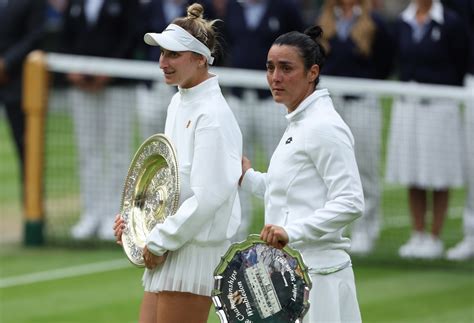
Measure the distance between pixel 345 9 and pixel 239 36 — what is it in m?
1.03

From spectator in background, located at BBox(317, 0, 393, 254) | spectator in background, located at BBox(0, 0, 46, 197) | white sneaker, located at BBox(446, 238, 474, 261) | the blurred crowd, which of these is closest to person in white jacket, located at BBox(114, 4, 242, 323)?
the blurred crowd

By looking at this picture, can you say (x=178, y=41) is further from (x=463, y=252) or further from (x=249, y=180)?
(x=463, y=252)

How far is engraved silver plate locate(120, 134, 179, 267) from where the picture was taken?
5750 millimetres

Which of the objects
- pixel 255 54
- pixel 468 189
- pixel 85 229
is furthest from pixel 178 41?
pixel 85 229

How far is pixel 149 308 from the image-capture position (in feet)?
19.2

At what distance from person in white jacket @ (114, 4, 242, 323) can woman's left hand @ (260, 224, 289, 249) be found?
52cm

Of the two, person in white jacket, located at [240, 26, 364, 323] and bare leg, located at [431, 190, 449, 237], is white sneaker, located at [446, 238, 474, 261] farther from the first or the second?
person in white jacket, located at [240, 26, 364, 323]

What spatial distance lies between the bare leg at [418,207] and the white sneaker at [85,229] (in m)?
2.90

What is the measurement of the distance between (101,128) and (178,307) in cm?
664

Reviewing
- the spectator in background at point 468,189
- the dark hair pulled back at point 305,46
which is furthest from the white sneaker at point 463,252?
the dark hair pulled back at point 305,46

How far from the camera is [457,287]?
10250 mm

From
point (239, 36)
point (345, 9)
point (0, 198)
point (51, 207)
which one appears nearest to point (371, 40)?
point (345, 9)

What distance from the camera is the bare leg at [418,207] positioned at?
11.2 m

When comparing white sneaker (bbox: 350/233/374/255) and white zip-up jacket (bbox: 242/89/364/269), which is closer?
white zip-up jacket (bbox: 242/89/364/269)
